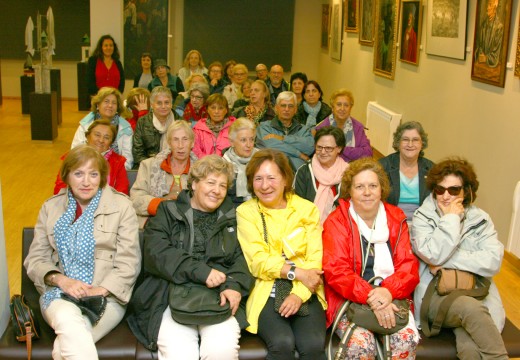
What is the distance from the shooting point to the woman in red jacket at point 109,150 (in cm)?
523

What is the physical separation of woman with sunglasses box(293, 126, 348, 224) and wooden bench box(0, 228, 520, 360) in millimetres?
1560

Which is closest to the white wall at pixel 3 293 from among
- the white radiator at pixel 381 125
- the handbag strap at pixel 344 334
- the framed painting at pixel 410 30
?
the handbag strap at pixel 344 334

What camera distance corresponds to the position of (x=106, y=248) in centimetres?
375

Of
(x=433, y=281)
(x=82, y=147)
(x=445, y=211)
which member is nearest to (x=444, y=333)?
(x=433, y=281)

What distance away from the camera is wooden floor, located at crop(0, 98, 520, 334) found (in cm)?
594

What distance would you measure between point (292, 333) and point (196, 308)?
55 cm

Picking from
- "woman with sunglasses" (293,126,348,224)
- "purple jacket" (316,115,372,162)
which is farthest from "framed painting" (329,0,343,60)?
"woman with sunglasses" (293,126,348,224)

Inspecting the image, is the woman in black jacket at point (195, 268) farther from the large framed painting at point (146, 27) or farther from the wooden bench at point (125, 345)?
the large framed painting at point (146, 27)

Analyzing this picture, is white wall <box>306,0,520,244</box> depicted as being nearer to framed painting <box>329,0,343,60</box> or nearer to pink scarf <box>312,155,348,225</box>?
pink scarf <box>312,155,348,225</box>

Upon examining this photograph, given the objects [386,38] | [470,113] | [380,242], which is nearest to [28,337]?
[380,242]

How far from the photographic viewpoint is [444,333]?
3.79 metres

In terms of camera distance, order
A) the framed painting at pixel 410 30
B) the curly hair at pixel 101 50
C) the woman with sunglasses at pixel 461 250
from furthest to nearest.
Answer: the curly hair at pixel 101 50 < the framed painting at pixel 410 30 < the woman with sunglasses at pixel 461 250

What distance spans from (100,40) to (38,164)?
9.45 feet

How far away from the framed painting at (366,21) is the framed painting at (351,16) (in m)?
0.41
